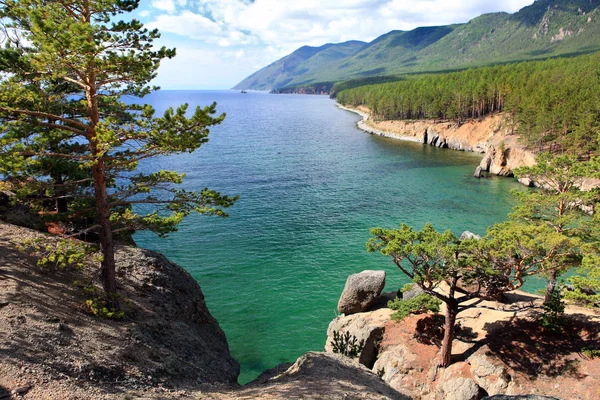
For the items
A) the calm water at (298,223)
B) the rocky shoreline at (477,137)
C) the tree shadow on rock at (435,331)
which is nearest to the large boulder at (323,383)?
the tree shadow on rock at (435,331)

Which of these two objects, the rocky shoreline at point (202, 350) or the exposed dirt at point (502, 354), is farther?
the exposed dirt at point (502, 354)

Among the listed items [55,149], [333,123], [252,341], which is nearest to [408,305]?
[252,341]

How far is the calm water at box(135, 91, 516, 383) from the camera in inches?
1106

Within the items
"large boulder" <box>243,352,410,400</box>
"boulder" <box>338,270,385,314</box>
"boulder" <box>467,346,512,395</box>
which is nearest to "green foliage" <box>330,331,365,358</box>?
"boulder" <box>338,270,385,314</box>

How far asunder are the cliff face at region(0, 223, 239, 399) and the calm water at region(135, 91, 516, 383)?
19.7ft

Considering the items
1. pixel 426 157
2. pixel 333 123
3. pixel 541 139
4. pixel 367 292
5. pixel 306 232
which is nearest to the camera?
pixel 367 292

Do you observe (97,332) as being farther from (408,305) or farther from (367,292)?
(367,292)

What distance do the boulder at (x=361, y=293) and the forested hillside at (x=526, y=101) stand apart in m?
26.8

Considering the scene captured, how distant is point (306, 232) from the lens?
43.4 metres

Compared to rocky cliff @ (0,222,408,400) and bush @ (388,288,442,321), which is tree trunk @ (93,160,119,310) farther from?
bush @ (388,288,442,321)

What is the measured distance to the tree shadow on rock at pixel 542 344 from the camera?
19.0m

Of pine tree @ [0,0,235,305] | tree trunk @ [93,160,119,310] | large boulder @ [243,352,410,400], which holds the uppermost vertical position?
pine tree @ [0,0,235,305]

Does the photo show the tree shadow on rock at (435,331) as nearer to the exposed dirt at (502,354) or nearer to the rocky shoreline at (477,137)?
the exposed dirt at (502,354)

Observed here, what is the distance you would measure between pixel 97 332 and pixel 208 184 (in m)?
48.9
